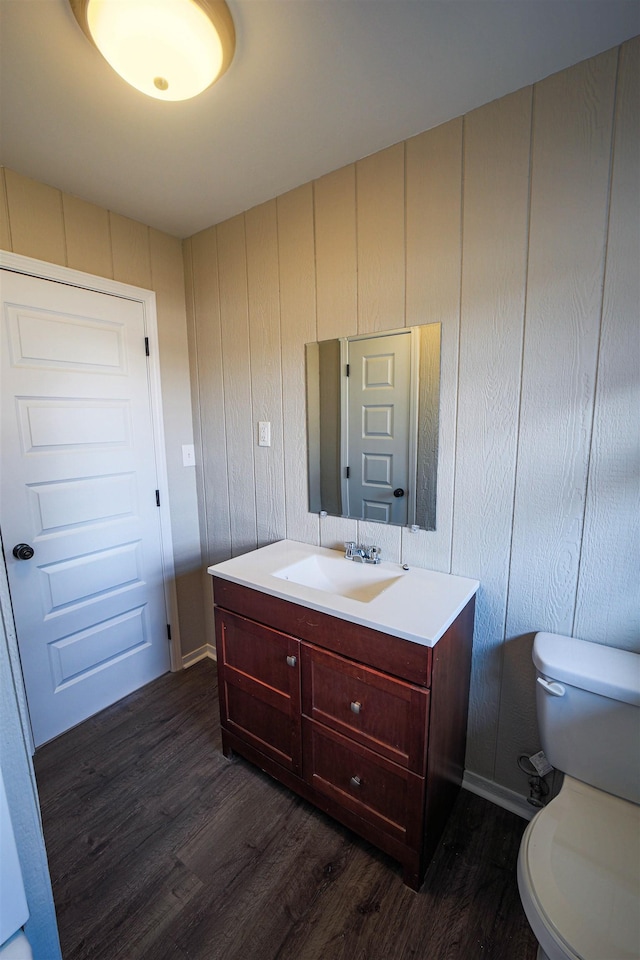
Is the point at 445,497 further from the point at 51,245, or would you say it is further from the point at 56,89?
the point at 51,245

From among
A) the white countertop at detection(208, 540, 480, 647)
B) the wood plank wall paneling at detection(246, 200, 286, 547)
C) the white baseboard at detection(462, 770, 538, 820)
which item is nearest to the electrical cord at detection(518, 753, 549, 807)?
the white baseboard at detection(462, 770, 538, 820)

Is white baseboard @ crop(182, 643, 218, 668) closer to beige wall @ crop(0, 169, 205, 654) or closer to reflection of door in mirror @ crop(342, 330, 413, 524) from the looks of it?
beige wall @ crop(0, 169, 205, 654)

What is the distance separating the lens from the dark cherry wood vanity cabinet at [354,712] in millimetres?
1188

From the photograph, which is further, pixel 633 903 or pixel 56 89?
pixel 56 89

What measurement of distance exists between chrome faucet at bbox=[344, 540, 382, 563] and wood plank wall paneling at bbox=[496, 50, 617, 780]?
52cm

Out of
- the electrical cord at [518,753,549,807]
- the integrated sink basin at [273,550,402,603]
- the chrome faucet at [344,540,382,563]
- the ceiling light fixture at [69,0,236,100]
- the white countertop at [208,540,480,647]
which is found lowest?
the electrical cord at [518,753,549,807]

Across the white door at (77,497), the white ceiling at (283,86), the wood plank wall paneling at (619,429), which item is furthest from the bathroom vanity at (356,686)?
the white ceiling at (283,86)

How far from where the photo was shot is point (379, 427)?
1.63 metres

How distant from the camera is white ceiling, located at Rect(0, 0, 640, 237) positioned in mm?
1024

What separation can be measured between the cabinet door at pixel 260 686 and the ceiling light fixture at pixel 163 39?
5.53ft

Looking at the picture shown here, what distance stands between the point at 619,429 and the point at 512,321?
0.48 m

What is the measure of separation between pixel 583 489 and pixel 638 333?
0.47 m

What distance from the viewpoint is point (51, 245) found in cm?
174

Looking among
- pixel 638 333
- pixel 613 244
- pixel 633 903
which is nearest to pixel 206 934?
pixel 633 903
